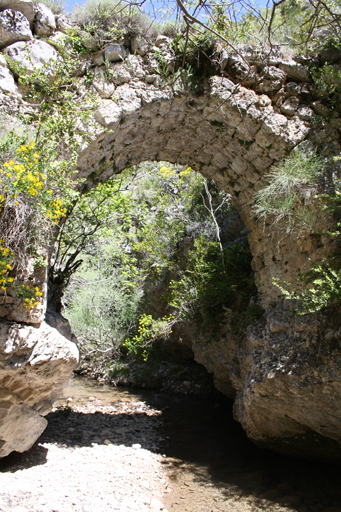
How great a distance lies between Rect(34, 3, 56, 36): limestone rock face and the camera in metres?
4.01

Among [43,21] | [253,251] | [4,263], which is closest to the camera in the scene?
[4,263]

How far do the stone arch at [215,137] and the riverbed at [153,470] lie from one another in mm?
2203

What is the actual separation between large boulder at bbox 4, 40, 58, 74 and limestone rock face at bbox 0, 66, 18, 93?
140 mm

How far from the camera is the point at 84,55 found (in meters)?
4.21

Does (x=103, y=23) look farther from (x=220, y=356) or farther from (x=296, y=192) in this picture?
(x=220, y=356)

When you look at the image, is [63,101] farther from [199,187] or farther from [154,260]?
[154,260]

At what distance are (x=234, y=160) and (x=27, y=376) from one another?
389 centimetres

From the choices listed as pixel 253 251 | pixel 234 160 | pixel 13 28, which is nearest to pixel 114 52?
pixel 13 28

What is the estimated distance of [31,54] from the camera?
12.4ft

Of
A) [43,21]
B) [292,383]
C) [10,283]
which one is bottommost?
[292,383]

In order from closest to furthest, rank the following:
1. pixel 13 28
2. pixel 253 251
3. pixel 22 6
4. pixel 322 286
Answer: pixel 322 286, pixel 13 28, pixel 22 6, pixel 253 251

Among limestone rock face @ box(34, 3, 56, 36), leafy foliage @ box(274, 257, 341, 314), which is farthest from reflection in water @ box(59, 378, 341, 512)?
limestone rock face @ box(34, 3, 56, 36)

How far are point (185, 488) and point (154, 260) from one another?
5.61m

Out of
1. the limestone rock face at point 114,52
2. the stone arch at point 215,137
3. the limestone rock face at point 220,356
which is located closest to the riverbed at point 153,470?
the limestone rock face at point 220,356
